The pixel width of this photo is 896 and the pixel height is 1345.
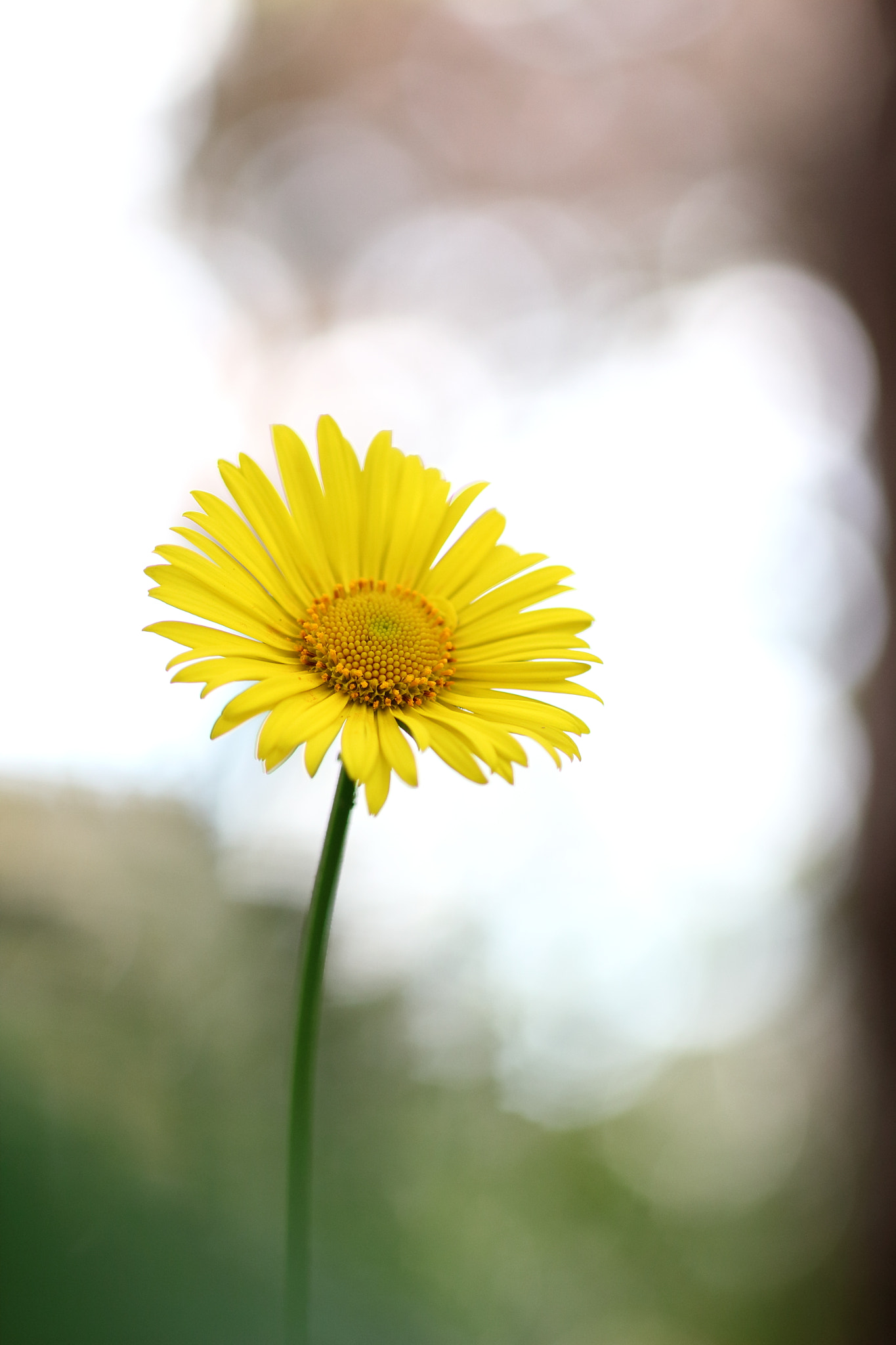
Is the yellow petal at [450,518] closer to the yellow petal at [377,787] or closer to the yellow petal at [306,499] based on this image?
the yellow petal at [306,499]

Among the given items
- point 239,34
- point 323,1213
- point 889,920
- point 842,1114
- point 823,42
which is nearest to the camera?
point 323,1213

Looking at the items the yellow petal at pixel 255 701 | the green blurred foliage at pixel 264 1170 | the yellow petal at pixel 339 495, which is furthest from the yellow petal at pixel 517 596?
the green blurred foliage at pixel 264 1170

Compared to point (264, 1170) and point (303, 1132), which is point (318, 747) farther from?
point (264, 1170)

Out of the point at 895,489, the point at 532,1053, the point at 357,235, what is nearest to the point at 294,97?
the point at 357,235

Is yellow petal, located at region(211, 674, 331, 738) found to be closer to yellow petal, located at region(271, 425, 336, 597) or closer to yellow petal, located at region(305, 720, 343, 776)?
yellow petal, located at region(305, 720, 343, 776)

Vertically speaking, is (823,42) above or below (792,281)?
above

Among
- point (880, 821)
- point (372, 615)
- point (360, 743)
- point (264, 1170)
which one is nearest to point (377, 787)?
point (360, 743)

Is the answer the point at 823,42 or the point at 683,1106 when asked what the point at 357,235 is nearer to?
the point at 823,42

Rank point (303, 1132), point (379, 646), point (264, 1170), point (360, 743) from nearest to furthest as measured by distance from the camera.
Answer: point (303, 1132) < point (360, 743) < point (379, 646) < point (264, 1170)
